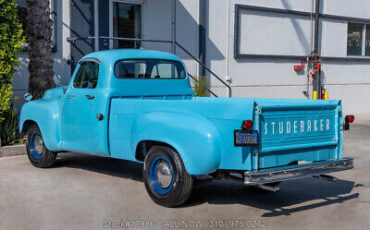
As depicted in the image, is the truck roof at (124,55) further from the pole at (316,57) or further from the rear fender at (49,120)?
the pole at (316,57)

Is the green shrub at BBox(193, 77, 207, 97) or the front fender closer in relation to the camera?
the front fender

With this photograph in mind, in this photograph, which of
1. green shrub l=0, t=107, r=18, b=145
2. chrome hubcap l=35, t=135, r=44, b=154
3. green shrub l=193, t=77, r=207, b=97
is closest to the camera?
chrome hubcap l=35, t=135, r=44, b=154

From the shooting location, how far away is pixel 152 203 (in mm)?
6039

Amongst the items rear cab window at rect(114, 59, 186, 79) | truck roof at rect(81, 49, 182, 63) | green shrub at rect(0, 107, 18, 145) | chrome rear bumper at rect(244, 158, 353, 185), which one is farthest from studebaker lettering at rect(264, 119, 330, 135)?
green shrub at rect(0, 107, 18, 145)

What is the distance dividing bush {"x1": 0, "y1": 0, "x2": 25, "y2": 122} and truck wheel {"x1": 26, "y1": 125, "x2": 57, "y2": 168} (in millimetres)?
1368

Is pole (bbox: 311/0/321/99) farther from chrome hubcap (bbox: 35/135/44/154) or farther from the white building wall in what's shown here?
chrome hubcap (bbox: 35/135/44/154)

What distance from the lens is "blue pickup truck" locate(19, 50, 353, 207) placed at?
5.24 m

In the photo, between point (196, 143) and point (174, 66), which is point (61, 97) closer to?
point (174, 66)

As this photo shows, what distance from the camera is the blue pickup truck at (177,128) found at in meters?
5.24

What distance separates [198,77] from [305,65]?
16.8ft

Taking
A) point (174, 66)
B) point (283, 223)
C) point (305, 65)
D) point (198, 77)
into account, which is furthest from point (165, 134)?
point (305, 65)

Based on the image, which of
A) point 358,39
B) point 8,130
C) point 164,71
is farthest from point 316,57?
point 8,130

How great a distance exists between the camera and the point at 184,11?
48.1 ft

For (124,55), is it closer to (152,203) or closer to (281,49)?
(152,203)
